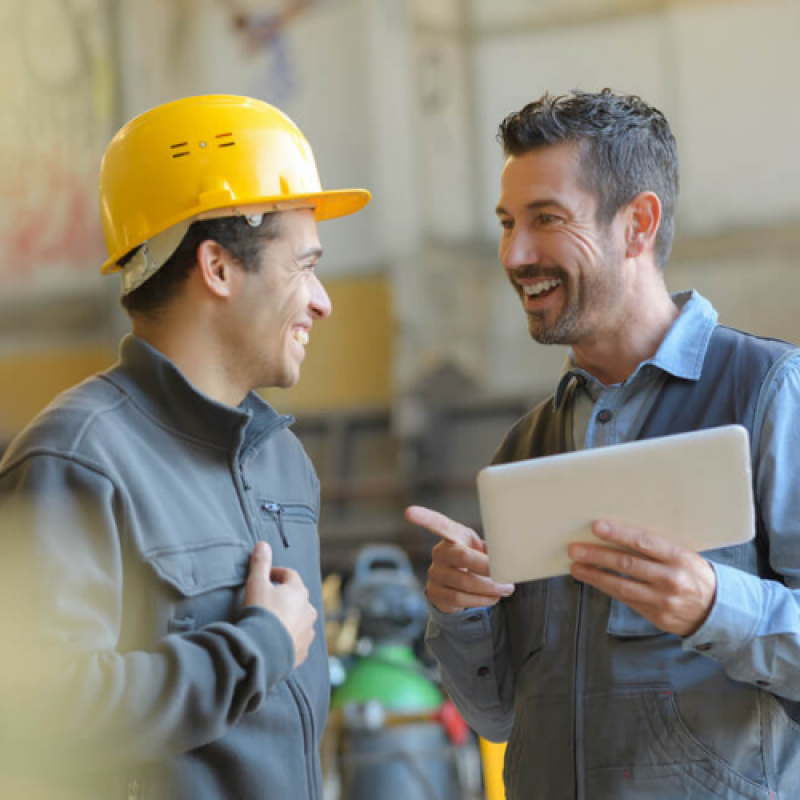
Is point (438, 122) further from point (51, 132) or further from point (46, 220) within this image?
point (46, 220)

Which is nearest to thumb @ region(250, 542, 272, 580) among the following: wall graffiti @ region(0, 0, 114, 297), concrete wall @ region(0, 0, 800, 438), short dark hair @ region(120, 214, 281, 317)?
short dark hair @ region(120, 214, 281, 317)

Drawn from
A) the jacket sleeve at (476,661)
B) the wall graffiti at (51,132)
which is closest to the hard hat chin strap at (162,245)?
the jacket sleeve at (476,661)

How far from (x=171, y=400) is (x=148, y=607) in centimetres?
36

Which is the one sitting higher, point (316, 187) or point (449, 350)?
point (316, 187)

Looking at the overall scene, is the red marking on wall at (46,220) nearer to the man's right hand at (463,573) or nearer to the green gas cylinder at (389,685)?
the green gas cylinder at (389,685)

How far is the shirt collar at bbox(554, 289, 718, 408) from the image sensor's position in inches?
81.0

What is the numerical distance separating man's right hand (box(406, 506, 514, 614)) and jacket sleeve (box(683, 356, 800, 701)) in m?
0.42

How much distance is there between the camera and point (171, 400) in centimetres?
188

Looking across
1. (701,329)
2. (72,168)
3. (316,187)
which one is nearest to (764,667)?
(701,329)

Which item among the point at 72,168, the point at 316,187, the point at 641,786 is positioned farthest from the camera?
the point at 72,168

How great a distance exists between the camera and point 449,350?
9.34 metres

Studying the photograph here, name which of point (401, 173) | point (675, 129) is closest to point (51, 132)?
point (401, 173)

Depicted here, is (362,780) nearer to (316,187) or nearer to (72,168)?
(316,187)

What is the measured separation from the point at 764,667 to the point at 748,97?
8.08 meters
